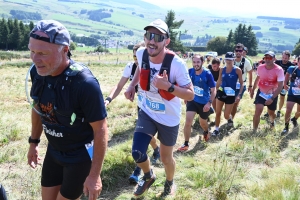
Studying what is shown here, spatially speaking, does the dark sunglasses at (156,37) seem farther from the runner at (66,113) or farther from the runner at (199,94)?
the runner at (199,94)

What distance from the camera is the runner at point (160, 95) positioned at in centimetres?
384

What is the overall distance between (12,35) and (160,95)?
76.2 meters

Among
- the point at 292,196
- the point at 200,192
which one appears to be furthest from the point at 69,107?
the point at 292,196

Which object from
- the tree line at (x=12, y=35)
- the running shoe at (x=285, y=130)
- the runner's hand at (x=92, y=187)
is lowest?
the tree line at (x=12, y=35)

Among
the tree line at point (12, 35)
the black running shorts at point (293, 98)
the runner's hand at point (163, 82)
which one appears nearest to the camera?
the runner's hand at point (163, 82)

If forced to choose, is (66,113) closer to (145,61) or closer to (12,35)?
(145,61)

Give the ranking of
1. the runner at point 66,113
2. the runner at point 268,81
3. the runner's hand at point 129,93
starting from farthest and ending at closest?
the runner at point 268,81 < the runner's hand at point 129,93 < the runner at point 66,113

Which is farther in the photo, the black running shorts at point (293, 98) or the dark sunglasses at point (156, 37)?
the black running shorts at point (293, 98)

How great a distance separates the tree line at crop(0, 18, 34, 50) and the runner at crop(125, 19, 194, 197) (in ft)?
244

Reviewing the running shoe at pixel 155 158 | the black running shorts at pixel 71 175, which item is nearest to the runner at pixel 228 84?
the running shoe at pixel 155 158

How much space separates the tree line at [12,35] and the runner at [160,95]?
74402 millimetres

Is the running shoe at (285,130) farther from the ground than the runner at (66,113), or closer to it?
closer to it

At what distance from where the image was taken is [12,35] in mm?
71188

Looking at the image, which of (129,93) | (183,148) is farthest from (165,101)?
(183,148)
